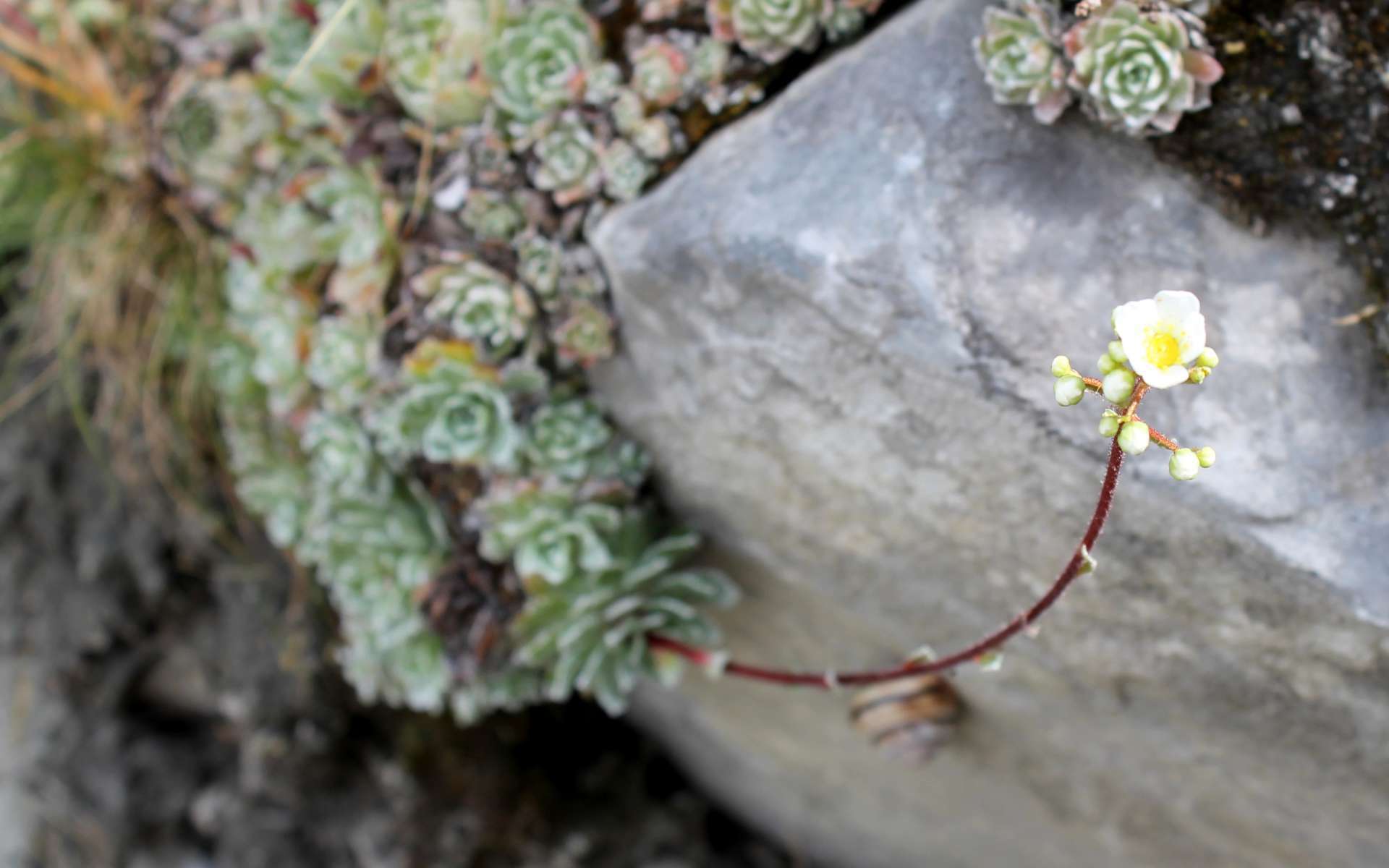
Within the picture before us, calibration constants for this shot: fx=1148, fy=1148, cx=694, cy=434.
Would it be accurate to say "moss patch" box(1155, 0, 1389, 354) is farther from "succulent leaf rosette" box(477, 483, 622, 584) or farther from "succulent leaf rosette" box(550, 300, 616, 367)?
"succulent leaf rosette" box(477, 483, 622, 584)

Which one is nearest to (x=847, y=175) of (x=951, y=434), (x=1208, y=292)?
(x=951, y=434)

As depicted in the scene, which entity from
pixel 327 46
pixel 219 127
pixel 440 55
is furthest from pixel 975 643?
pixel 219 127

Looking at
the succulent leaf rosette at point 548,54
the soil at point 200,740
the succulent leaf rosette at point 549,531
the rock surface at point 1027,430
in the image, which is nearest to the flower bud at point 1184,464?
the rock surface at point 1027,430

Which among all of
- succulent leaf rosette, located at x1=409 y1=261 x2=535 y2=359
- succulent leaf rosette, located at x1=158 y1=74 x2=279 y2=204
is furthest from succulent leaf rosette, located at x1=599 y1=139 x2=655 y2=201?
succulent leaf rosette, located at x1=158 y1=74 x2=279 y2=204

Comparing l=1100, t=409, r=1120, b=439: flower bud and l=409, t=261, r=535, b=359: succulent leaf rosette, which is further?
l=409, t=261, r=535, b=359: succulent leaf rosette

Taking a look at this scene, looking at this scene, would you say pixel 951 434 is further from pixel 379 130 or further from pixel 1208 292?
pixel 379 130

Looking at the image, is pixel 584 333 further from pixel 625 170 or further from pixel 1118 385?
pixel 1118 385

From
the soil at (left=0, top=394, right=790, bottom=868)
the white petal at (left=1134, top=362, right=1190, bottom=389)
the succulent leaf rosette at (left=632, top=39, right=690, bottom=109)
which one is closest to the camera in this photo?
the white petal at (left=1134, top=362, right=1190, bottom=389)
